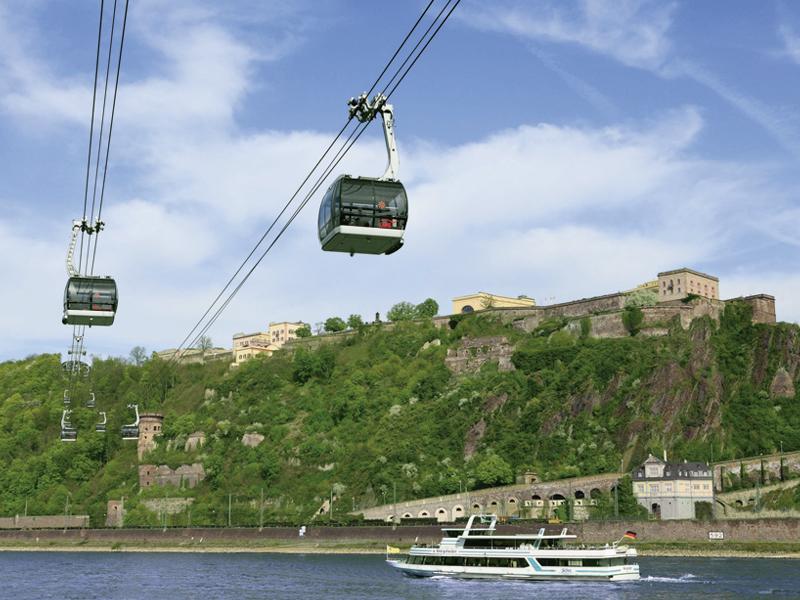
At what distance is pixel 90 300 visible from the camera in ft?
129

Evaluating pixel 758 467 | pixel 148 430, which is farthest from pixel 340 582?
pixel 148 430

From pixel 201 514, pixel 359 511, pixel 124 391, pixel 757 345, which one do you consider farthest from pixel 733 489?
pixel 124 391

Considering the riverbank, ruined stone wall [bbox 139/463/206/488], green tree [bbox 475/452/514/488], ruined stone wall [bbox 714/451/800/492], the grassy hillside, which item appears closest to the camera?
the riverbank

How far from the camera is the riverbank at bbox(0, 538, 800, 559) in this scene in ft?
305

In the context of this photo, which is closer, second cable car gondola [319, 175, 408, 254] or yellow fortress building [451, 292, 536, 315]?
second cable car gondola [319, 175, 408, 254]

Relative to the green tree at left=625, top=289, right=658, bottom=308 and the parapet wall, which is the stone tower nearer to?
the parapet wall

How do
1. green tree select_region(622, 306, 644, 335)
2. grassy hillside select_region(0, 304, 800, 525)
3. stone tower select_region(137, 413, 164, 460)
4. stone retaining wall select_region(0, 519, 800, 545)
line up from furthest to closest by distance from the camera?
stone tower select_region(137, 413, 164, 460), green tree select_region(622, 306, 644, 335), grassy hillside select_region(0, 304, 800, 525), stone retaining wall select_region(0, 519, 800, 545)

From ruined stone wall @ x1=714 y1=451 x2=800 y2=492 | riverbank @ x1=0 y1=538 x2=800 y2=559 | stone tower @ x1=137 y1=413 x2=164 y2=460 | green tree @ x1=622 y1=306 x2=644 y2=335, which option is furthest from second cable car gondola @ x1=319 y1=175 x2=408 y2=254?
stone tower @ x1=137 y1=413 x2=164 y2=460

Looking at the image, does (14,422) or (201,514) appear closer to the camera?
(201,514)

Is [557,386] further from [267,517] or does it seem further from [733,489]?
[267,517]

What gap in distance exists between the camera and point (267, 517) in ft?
431

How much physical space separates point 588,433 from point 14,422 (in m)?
106

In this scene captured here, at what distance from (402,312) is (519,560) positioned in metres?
116

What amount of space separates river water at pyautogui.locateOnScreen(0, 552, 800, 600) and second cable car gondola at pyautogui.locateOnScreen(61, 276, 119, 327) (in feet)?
97.4
